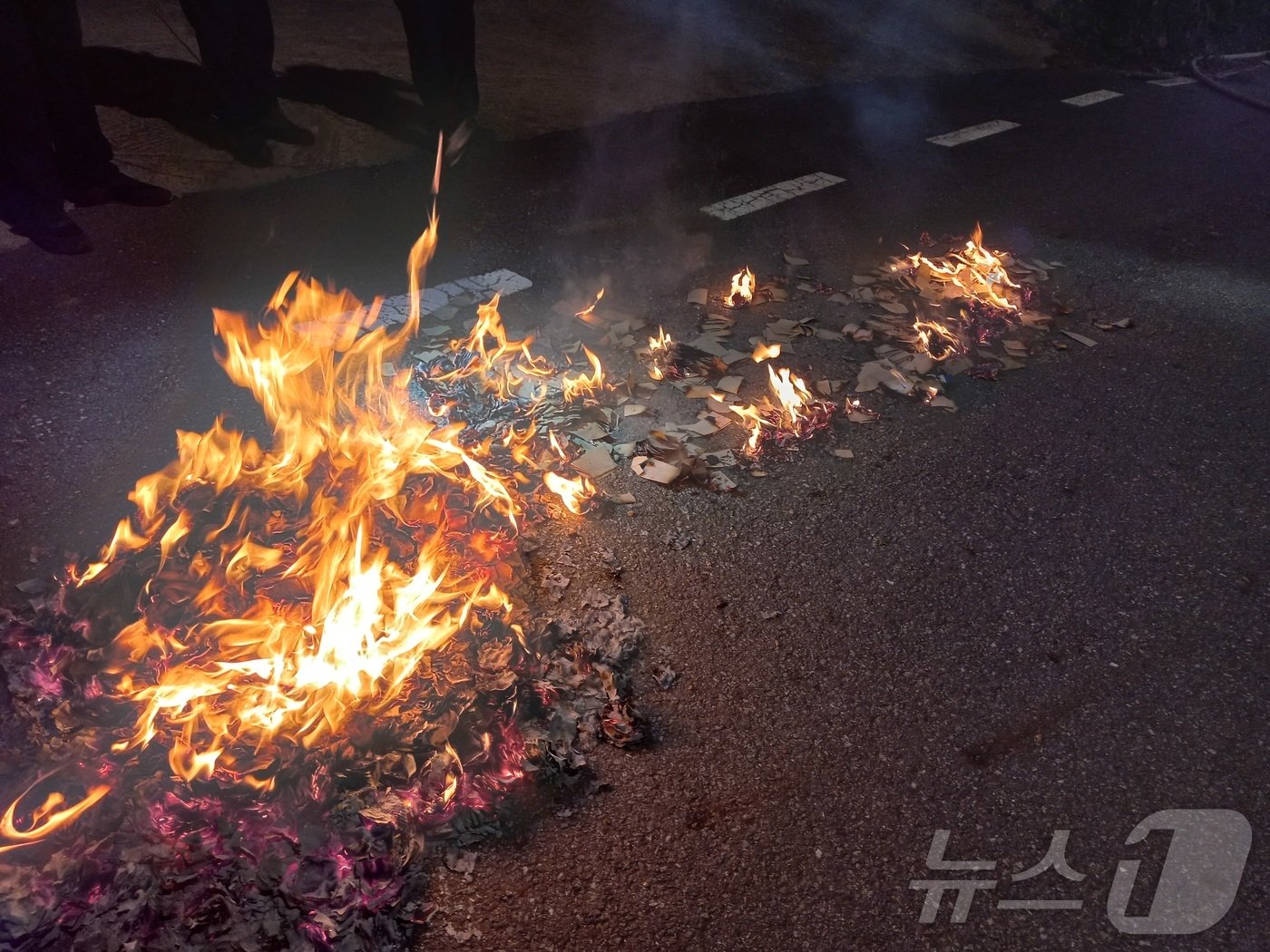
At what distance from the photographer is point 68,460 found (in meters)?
4.27

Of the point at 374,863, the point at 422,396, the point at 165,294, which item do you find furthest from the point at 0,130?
the point at 374,863

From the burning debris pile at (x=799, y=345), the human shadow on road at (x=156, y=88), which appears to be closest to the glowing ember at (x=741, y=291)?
the burning debris pile at (x=799, y=345)

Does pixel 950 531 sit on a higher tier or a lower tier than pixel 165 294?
lower

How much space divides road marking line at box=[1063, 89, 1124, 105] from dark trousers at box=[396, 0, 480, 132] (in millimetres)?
8629

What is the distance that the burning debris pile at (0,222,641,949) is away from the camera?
2.60 metres

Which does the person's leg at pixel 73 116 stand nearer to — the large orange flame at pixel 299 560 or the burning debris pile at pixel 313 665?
the burning debris pile at pixel 313 665

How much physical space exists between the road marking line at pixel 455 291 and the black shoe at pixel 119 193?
2.32 m

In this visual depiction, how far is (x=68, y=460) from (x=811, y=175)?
280 inches

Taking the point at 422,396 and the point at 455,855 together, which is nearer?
the point at 455,855

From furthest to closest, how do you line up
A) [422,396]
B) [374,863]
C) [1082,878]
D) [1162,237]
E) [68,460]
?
[1162,237] → [422,396] → [68,460] → [1082,878] → [374,863]

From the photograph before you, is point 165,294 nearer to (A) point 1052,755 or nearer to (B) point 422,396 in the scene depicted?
(B) point 422,396

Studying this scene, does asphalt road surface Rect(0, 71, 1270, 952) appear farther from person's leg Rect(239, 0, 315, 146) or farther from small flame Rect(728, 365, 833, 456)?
person's leg Rect(239, 0, 315, 146)

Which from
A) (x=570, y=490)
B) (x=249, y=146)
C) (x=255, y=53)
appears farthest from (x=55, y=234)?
(x=570, y=490)

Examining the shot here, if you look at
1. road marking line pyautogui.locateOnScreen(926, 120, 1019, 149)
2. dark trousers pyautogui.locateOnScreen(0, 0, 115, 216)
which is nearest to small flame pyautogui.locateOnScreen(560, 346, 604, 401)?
dark trousers pyautogui.locateOnScreen(0, 0, 115, 216)
